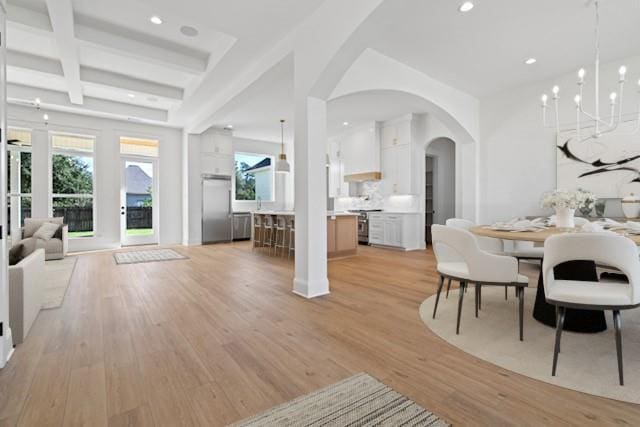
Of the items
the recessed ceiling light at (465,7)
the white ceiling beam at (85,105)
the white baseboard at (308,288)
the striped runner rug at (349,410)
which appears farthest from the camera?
the white ceiling beam at (85,105)

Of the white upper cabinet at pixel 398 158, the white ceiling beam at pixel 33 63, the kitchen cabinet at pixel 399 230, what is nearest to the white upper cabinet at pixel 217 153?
the white ceiling beam at pixel 33 63

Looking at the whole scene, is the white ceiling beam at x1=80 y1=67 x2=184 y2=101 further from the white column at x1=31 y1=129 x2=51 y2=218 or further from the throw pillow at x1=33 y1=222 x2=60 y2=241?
the throw pillow at x1=33 y1=222 x2=60 y2=241

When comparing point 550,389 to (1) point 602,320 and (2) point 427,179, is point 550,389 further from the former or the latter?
(2) point 427,179

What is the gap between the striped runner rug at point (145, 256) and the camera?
5602mm

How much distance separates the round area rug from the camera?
68.7 inches

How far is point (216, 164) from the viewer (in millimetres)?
8328

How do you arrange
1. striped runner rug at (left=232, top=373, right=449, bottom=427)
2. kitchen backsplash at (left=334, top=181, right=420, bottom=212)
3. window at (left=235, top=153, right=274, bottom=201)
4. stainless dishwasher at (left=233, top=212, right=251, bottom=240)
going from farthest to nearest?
window at (left=235, top=153, right=274, bottom=201) → stainless dishwasher at (left=233, top=212, right=251, bottom=240) → kitchen backsplash at (left=334, top=181, right=420, bottom=212) → striped runner rug at (left=232, top=373, right=449, bottom=427)

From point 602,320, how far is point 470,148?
4.22m

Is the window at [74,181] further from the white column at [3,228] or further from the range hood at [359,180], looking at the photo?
the range hood at [359,180]

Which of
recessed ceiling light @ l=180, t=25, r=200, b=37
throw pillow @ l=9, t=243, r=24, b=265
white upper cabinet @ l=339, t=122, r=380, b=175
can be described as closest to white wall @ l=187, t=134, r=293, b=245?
white upper cabinet @ l=339, t=122, r=380, b=175

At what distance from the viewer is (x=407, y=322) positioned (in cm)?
264

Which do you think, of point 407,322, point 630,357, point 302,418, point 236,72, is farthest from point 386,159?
point 302,418

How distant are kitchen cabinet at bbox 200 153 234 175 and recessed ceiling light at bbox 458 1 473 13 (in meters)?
6.78

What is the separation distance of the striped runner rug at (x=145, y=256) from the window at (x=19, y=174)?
81.3 inches
